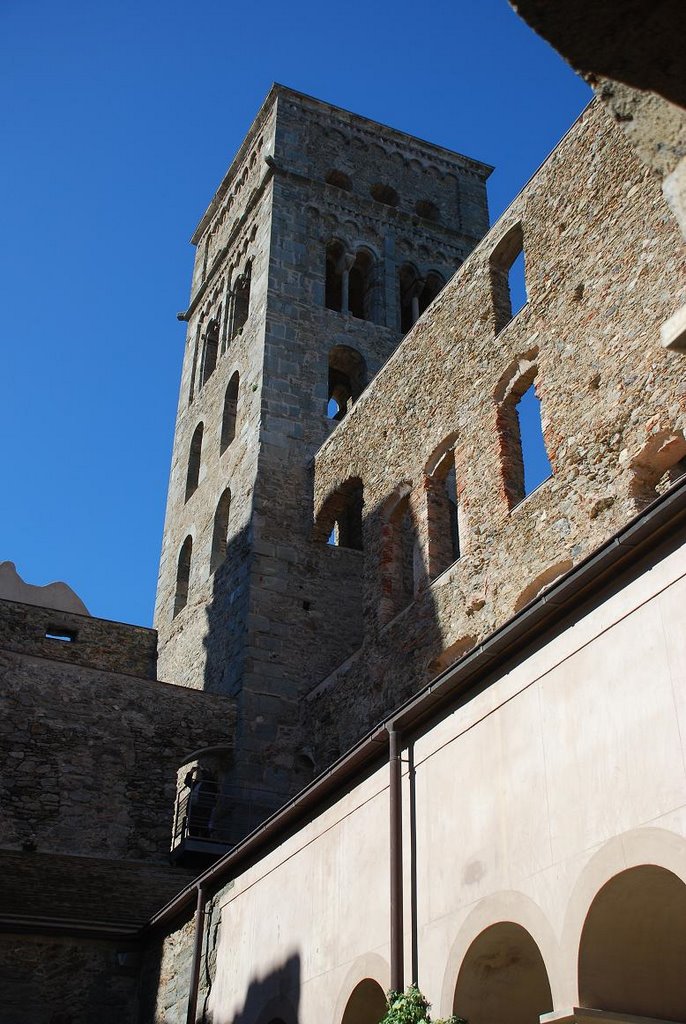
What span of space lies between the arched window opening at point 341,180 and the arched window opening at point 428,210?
198 cm

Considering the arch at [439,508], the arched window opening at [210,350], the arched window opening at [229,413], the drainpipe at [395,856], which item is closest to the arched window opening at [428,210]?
the arched window opening at [210,350]

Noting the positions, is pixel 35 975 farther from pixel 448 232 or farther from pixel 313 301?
pixel 448 232

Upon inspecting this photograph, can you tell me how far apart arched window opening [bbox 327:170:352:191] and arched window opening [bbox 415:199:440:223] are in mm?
1978

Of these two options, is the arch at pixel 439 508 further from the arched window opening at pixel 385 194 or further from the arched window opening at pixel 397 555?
the arched window opening at pixel 385 194

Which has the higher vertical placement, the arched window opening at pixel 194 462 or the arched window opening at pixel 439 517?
the arched window opening at pixel 194 462

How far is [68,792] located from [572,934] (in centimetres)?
1064

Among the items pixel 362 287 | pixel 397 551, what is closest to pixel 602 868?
pixel 397 551

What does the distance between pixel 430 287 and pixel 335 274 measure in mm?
2361

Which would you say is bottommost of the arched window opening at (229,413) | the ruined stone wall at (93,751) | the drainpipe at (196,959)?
the drainpipe at (196,959)

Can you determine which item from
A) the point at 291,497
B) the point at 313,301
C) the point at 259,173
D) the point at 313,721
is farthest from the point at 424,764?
the point at 259,173

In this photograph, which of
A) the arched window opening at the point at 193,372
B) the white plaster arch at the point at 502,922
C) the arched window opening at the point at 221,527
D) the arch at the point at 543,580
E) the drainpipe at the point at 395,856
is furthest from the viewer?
the arched window opening at the point at 193,372

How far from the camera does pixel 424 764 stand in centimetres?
808

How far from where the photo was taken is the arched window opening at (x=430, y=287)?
24906mm

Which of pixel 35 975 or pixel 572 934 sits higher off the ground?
pixel 35 975
